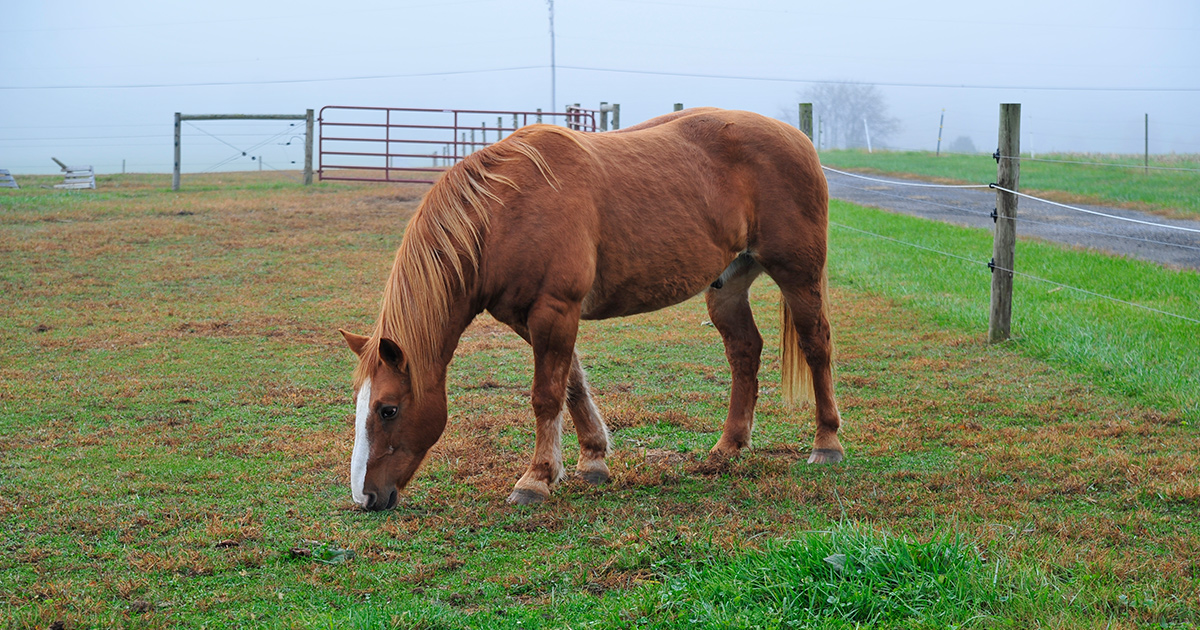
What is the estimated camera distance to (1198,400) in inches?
184

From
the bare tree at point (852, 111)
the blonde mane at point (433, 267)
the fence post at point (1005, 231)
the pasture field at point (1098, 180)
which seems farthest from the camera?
the bare tree at point (852, 111)

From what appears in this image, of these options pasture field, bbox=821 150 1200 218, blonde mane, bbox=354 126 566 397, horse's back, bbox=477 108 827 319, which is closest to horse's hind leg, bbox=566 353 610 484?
horse's back, bbox=477 108 827 319

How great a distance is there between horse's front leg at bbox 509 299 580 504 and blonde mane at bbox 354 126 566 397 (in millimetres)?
355

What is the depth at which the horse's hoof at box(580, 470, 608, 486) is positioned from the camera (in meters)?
3.92

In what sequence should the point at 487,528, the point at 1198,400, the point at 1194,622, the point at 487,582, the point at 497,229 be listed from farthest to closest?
the point at 1198,400 < the point at 497,229 < the point at 487,528 < the point at 487,582 < the point at 1194,622

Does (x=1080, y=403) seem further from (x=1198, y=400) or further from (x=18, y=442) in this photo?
(x=18, y=442)

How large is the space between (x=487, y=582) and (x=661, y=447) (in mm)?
1813

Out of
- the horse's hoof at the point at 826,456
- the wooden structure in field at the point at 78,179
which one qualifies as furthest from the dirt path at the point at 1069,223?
the wooden structure in field at the point at 78,179

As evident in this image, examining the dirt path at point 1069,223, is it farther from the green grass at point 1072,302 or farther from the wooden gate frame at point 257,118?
the wooden gate frame at point 257,118

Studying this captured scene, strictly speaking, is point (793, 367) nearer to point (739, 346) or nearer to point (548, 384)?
point (739, 346)

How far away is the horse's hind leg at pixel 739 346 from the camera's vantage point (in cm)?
438

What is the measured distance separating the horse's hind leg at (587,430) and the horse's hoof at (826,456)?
3.29ft

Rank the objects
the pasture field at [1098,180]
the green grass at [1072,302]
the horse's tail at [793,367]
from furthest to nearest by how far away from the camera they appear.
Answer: the pasture field at [1098,180]
the green grass at [1072,302]
the horse's tail at [793,367]

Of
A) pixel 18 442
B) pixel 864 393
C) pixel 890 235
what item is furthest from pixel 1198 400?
pixel 890 235
